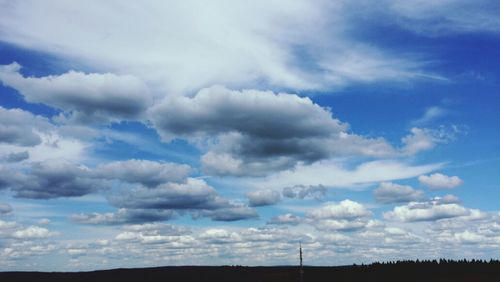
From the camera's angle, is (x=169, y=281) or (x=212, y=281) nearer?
(x=212, y=281)

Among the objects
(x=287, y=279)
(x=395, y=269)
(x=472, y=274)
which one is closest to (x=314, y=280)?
(x=287, y=279)

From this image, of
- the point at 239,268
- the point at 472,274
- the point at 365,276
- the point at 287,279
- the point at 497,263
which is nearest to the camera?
the point at 472,274

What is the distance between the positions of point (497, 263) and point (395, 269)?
83.2 ft

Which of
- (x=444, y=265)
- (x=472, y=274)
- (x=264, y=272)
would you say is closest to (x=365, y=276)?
(x=444, y=265)

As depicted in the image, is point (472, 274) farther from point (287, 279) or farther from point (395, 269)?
point (287, 279)

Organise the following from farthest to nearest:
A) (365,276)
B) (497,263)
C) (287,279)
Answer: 1. (287,279)
2. (365,276)
3. (497,263)

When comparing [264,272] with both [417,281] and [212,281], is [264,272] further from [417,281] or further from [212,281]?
[417,281]

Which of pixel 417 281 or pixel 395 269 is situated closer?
pixel 417 281

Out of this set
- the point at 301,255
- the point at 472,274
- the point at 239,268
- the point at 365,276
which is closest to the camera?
the point at 301,255

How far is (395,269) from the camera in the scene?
145625mm

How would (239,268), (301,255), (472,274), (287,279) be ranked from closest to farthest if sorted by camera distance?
(301,255)
(472,274)
(287,279)
(239,268)

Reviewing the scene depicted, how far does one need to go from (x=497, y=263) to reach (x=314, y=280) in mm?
46710

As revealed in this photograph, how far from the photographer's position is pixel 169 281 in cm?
19900

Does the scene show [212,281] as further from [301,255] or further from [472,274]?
[301,255]
